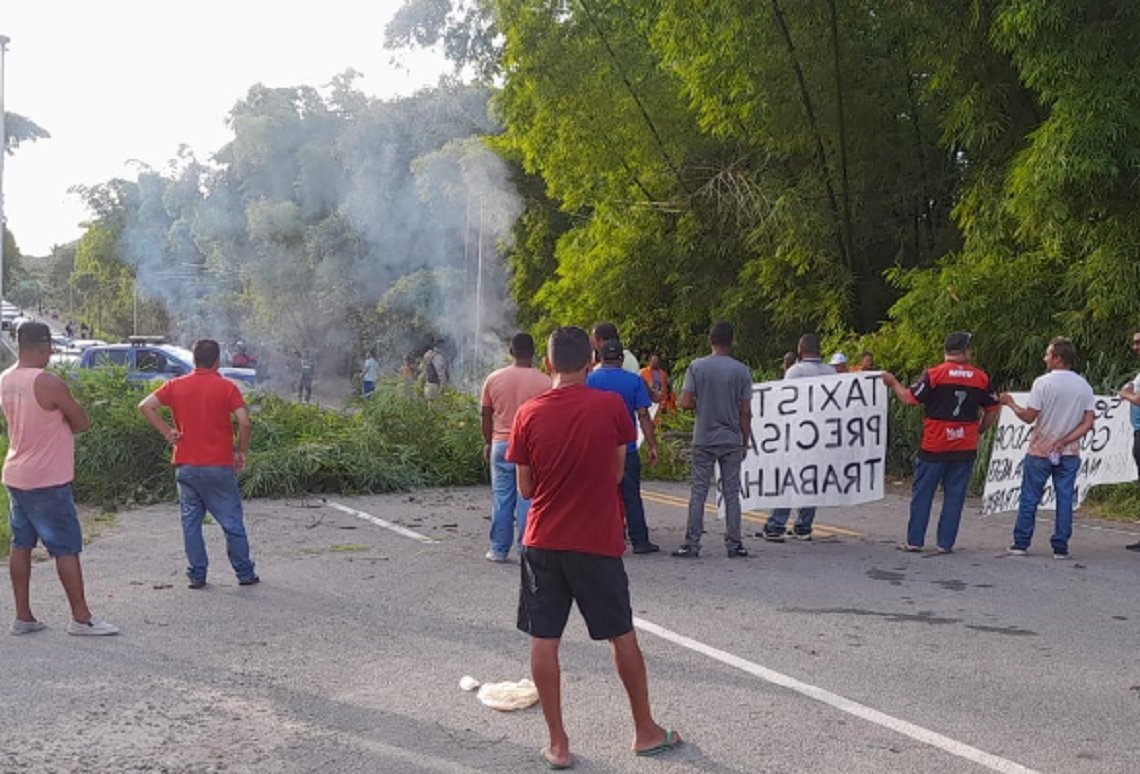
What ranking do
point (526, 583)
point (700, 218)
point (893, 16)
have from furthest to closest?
point (700, 218) < point (893, 16) < point (526, 583)

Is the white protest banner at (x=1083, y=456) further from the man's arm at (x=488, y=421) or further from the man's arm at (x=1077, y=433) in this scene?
the man's arm at (x=488, y=421)

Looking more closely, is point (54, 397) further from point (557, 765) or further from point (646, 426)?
point (646, 426)

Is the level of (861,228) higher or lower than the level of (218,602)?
higher

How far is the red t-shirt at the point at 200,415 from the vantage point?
28.2ft

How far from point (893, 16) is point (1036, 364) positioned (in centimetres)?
457

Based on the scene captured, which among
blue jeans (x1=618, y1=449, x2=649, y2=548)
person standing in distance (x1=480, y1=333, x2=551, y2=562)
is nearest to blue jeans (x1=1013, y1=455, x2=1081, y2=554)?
blue jeans (x1=618, y1=449, x2=649, y2=548)

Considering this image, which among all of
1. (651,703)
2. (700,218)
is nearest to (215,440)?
(651,703)

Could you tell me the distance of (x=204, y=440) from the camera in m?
8.59

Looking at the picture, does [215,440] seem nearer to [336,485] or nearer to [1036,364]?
[336,485]

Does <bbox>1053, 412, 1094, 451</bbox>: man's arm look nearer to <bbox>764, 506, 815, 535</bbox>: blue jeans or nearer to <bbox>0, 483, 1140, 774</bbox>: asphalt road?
<bbox>0, 483, 1140, 774</bbox>: asphalt road

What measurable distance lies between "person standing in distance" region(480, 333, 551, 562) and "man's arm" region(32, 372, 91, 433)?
299cm

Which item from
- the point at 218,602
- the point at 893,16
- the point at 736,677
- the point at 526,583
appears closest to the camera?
the point at 526,583

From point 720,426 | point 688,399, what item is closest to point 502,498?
point 688,399

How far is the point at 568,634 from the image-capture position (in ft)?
24.0
